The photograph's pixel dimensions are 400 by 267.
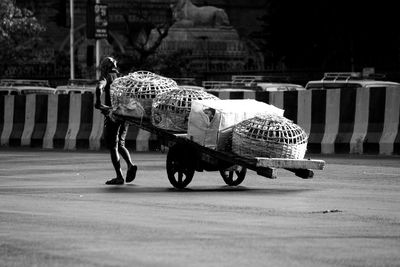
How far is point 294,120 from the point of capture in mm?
28594

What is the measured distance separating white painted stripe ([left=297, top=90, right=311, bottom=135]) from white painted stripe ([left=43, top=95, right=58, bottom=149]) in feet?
20.1

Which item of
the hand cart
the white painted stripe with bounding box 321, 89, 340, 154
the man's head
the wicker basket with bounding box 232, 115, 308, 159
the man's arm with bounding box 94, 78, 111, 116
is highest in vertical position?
the man's head

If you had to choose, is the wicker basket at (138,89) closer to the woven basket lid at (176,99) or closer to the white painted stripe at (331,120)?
the woven basket lid at (176,99)

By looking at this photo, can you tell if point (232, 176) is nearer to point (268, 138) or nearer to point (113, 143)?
point (268, 138)

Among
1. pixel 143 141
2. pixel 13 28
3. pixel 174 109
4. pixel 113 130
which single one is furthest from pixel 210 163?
pixel 13 28

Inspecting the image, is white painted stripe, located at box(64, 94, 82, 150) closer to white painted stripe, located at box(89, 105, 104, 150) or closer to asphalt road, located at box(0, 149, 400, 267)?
white painted stripe, located at box(89, 105, 104, 150)

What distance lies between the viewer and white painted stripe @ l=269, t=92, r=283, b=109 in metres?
29.0

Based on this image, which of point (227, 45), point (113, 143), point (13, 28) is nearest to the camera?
point (113, 143)

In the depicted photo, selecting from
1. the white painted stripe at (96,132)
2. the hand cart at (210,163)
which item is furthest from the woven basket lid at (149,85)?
the white painted stripe at (96,132)

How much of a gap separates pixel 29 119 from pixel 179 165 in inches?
621

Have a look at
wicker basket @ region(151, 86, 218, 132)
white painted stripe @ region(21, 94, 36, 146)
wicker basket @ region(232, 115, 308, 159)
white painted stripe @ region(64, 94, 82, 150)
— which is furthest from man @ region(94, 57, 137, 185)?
white painted stripe @ region(21, 94, 36, 146)

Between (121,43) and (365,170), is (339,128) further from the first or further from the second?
(121,43)

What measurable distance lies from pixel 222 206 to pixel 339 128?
12684 millimetres

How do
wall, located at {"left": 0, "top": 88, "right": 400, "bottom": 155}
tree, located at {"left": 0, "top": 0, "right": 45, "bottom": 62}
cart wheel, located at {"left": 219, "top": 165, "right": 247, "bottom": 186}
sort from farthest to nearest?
1. tree, located at {"left": 0, "top": 0, "right": 45, "bottom": 62}
2. wall, located at {"left": 0, "top": 88, "right": 400, "bottom": 155}
3. cart wheel, located at {"left": 219, "top": 165, "right": 247, "bottom": 186}
